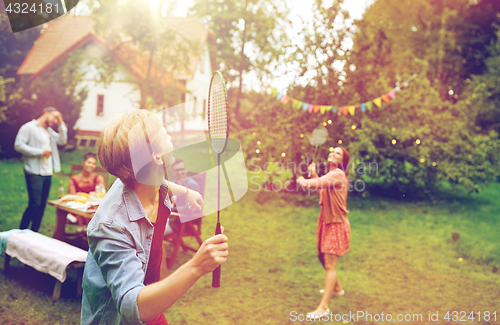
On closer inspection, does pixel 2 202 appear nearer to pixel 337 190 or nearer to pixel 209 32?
pixel 337 190

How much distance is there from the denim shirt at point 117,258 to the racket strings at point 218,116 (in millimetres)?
594

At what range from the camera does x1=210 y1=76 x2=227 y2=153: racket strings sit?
6.47 ft

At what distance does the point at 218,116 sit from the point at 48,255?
343 centimetres

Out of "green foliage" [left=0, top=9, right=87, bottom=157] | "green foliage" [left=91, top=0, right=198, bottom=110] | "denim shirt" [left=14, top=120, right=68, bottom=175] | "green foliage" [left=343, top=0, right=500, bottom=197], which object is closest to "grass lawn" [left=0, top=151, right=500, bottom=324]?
"green foliage" [left=343, top=0, right=500, bottom=197]

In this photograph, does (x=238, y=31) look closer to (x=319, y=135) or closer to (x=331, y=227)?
(x=319, y=135)

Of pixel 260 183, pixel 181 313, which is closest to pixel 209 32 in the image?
pixel 260 183

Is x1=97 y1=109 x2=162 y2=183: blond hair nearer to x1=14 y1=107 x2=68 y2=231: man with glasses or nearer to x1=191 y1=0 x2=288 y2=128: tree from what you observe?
x1=14 y1=107 x2=68 y2=231: man with glasses

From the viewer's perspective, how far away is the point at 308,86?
10.3 metres

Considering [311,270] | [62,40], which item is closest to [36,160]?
[311,270]

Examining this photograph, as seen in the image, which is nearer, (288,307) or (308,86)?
(288,307)

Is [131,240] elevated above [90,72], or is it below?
below

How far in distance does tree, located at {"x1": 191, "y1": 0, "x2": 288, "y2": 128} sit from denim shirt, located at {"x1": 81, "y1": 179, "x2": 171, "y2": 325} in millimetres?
12812

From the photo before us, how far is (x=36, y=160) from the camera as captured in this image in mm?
5723

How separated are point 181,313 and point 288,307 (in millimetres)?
1330
